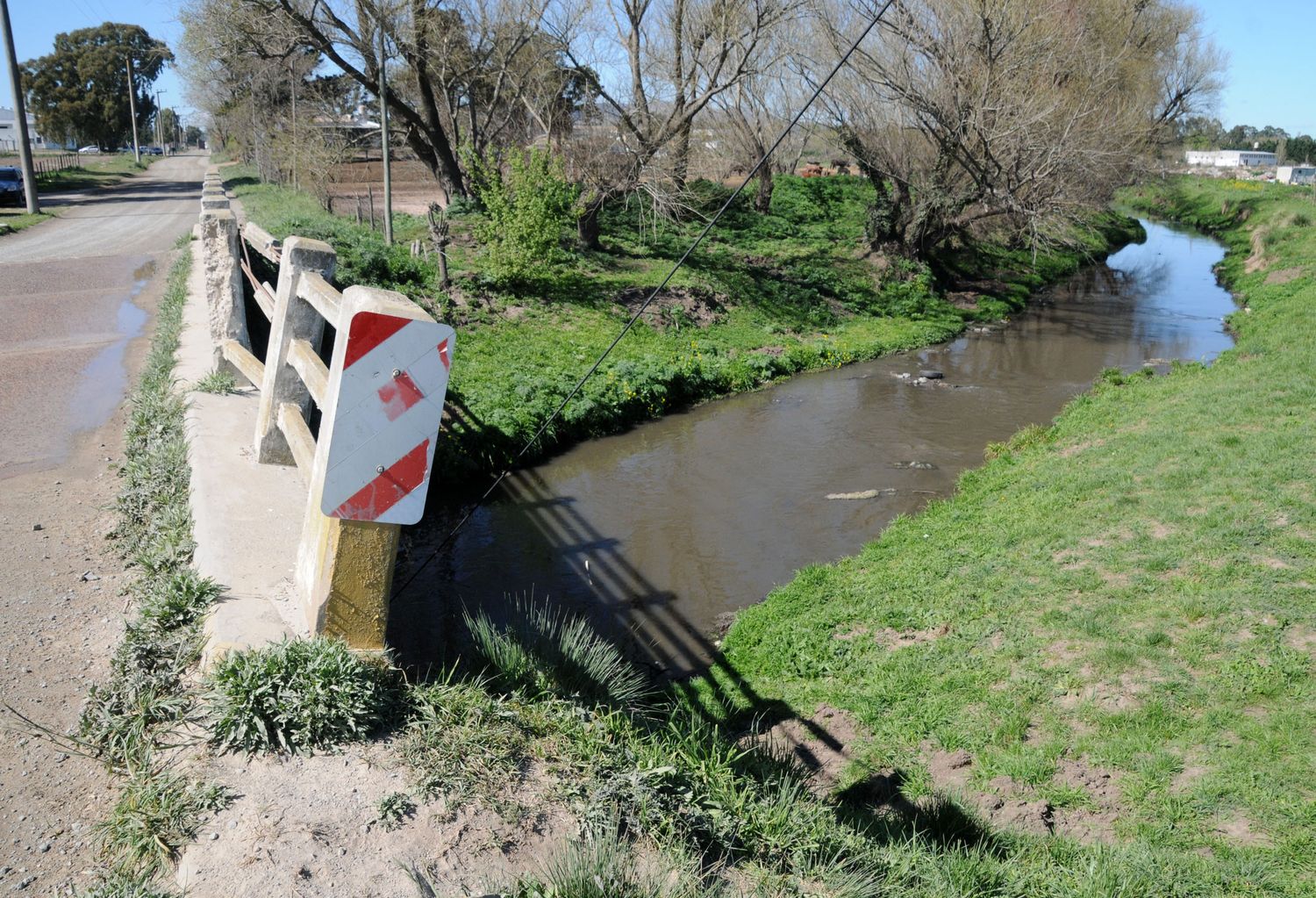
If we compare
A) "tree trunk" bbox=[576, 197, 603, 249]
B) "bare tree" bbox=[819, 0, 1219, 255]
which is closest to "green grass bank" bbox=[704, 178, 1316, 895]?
"bare tree" bbox=[819, 0, 1219, 255]

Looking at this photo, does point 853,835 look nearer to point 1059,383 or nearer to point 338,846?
point 338,846

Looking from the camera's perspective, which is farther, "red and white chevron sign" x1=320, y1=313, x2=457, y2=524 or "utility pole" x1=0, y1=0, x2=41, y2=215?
"utility pole" x1=0, y1=0, x2=41, y2=215

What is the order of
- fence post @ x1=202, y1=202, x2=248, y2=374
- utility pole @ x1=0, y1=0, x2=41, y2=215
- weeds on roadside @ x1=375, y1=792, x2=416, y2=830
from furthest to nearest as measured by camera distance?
1. utility pole @ x1=0, y1=0, x2=41, y2=215
2. fence post @ x1=202, y1=202, x2=248, y2=374
3. weeds on roadside @ x1=375, y1=792, x2=416, y2=830

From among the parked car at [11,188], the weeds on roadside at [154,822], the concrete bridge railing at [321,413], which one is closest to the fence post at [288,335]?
the concrete bridge railing at [321,413]

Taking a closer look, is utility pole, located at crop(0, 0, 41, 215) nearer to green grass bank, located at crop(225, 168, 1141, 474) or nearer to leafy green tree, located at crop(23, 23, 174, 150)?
green grass bank, located at crop(225, 168, 1141, 474)

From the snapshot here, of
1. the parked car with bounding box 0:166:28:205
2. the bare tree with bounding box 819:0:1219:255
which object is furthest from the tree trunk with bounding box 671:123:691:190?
the parked car with bounding box 0:166:28:205

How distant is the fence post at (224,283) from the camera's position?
7406mm

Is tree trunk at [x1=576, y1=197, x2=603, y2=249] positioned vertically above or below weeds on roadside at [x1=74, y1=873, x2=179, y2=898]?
above

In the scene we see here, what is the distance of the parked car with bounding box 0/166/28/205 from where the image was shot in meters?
27.6

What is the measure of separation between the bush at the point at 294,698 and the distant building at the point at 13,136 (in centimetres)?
6997

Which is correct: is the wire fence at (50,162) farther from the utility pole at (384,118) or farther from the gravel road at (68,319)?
the utility pole at (384,118)

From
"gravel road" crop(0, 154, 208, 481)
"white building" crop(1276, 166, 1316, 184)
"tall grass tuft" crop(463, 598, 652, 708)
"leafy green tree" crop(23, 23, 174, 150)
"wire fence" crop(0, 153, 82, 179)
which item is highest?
"leafy green tree" crop(23, 23, 174, 150)

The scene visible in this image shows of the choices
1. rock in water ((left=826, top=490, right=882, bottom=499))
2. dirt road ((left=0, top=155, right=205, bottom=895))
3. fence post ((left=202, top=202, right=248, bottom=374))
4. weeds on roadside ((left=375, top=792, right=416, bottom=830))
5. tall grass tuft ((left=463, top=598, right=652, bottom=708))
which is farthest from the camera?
rock in water ((left=826, top=490, right=882, bottom=499))

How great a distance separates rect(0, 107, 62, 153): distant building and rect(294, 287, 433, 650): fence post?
6984cm
